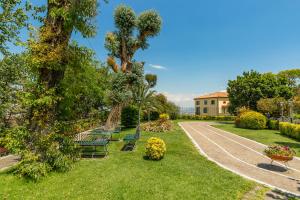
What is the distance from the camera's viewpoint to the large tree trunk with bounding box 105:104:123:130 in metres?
25.0

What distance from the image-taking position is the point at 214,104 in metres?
60.0

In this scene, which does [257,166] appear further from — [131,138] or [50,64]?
[50,64]

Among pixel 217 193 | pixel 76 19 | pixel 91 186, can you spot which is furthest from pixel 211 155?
pixel 76 19

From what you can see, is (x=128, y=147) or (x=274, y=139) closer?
(x=128, y=147)

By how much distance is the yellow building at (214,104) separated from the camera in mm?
58594

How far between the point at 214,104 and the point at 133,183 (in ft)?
185

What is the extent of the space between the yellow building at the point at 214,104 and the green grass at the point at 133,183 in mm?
51375

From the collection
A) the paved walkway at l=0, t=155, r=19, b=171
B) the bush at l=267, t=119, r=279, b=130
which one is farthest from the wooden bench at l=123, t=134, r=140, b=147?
the bush at l=267, t=119, r=279, b=130

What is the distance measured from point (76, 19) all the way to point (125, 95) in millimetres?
17460

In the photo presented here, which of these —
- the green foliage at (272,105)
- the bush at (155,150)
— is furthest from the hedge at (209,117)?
the bush at (155,150)

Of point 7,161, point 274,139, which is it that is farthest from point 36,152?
point 274,139

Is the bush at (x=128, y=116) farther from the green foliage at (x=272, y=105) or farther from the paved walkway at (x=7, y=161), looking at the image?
the green foliage at (x=272, y=105)

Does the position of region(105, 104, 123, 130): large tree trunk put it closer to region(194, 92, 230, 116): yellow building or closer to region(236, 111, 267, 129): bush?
region(236, 111, 267, 129): bush

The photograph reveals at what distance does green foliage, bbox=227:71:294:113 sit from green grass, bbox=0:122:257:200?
27864 mm
